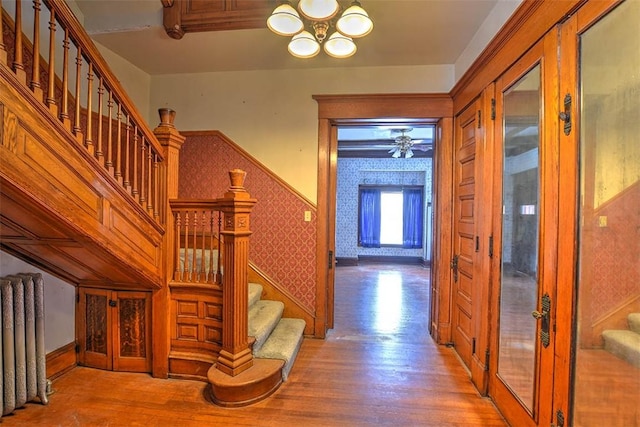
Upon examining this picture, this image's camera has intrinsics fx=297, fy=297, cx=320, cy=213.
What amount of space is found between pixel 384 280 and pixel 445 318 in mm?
2905

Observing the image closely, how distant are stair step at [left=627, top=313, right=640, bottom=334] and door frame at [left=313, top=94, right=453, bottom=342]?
188cm

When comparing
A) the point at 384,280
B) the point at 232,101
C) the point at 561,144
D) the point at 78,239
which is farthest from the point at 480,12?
the point at 384,280

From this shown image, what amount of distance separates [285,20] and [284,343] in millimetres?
2491

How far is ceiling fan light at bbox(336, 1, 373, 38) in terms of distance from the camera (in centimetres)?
185

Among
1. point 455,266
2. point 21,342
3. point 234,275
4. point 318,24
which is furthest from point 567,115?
point 21,342

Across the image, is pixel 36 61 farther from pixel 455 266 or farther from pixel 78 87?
pixel 455 266

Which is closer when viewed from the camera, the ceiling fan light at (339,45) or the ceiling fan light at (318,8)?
the ceiling fan light at (318,8)

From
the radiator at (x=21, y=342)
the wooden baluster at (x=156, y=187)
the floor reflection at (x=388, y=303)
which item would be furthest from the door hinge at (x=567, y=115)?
the radiator at (x=21, y=342)

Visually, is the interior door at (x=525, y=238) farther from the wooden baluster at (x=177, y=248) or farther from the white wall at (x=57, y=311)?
the white wall at (x=57, y=311)

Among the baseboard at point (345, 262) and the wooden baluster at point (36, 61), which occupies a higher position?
the wooden baluster at point (36, 61)

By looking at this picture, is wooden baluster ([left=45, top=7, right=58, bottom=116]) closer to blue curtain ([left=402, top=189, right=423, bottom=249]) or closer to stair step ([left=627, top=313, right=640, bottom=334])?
stair step ([left=627, top=313, right=640, bottom=334])

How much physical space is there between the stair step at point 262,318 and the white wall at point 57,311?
146 centimetres

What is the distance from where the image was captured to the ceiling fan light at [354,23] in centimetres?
185

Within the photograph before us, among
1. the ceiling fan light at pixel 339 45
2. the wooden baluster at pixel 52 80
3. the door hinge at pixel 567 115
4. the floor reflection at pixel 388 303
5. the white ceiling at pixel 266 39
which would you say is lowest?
the floor reflection at pixel 388 303
